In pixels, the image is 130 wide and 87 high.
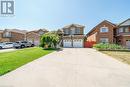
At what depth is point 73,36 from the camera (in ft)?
147

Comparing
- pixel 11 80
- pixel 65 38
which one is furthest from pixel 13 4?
pixel 65 38

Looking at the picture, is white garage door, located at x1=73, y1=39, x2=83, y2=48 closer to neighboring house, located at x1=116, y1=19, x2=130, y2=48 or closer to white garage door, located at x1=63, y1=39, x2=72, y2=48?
white garage door, located at x1=63, y1=39, x2=72, y2=48

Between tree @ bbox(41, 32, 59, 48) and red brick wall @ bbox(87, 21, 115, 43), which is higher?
red brick wall @ bbox(87, 21, 115, 43)

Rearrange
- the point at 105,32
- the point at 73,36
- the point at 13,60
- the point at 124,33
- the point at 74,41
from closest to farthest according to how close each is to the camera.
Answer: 1. the point at 13,60
2. the point at 124,33
3. the point at 105,32
4. the point at 74,41
5. the point at 73,36

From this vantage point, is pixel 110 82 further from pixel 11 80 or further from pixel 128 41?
pixel 128 41

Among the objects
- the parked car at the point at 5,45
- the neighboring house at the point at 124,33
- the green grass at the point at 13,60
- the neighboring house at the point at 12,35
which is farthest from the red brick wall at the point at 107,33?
the green grass at the point at 13,60

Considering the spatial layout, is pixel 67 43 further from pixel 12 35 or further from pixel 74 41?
pixel 12 35

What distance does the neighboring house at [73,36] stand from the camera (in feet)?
145

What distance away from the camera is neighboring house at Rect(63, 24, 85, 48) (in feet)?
145

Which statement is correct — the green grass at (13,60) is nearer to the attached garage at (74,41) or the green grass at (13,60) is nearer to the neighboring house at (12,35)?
the attached garage at (74,41)

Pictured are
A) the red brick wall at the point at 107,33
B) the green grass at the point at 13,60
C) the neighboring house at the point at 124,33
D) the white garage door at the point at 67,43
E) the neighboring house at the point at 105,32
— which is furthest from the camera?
the white garage door at the point at 67,43

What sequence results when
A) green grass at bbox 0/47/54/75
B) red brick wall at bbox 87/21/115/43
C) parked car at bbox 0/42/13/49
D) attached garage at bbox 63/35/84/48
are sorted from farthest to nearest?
attached garage at bbox 63/35/84/48 < red brick wall at bbox 87/21/115/43 < parked car at bbox 0/42/13/49 < green grass at bbox 0/47/54/75

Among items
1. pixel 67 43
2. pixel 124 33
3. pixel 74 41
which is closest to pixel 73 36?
A: pixel 74 41

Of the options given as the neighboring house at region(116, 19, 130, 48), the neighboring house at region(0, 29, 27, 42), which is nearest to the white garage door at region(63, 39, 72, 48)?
the neighboring house at region(116, 19, 130, 48)
